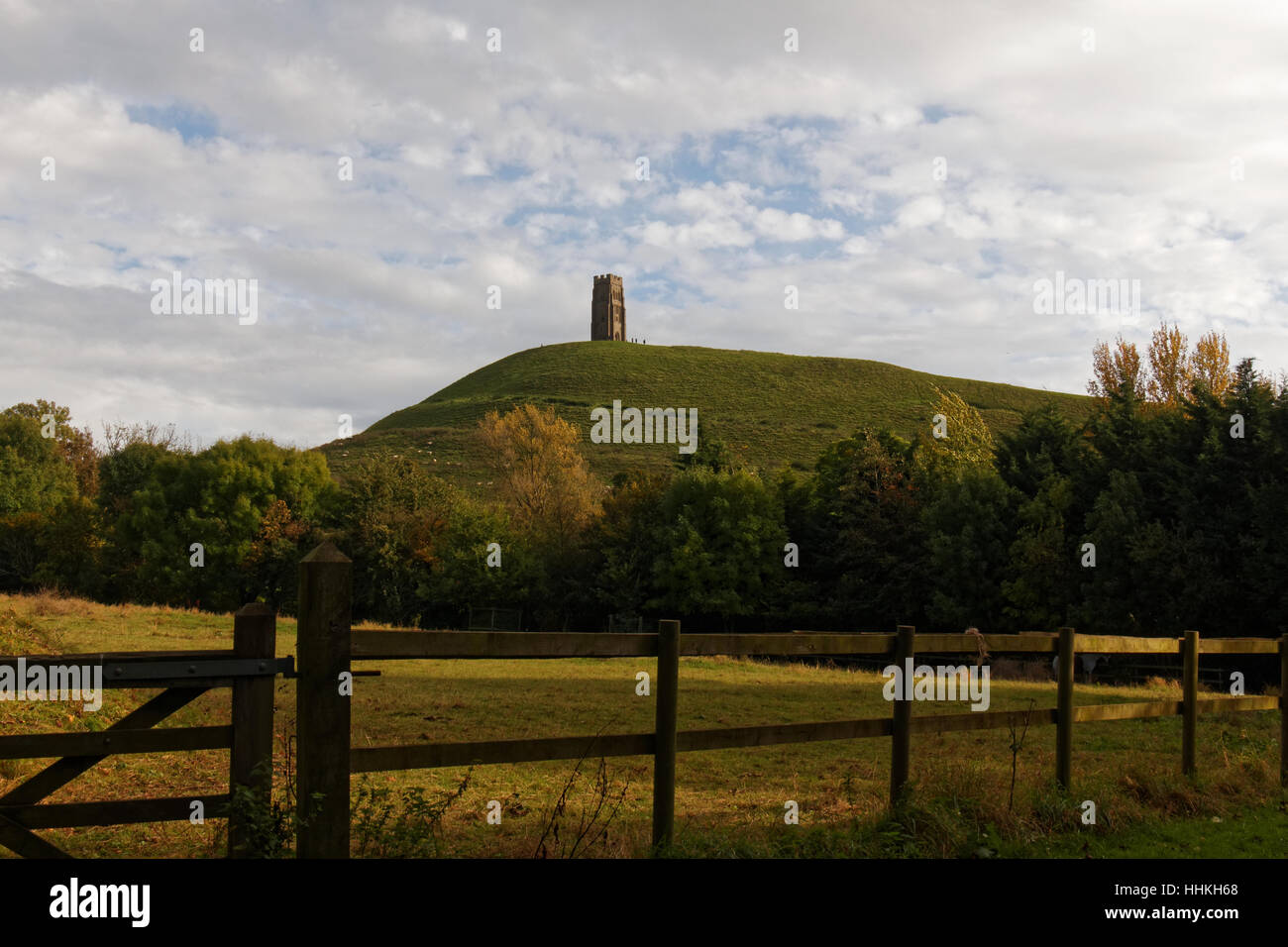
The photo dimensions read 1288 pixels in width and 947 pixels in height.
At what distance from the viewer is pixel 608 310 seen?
6855 inches

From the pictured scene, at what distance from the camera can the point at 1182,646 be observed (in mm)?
9664

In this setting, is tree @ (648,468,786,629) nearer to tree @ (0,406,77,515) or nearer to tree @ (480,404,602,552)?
tree @ (480,404,602,552)

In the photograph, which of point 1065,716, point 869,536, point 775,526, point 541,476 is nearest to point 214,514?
point 541,476

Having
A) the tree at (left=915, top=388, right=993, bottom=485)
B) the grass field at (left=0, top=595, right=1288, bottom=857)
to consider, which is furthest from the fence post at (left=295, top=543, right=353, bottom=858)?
the tree at (left=915, top=388, right=993, bottom=485)

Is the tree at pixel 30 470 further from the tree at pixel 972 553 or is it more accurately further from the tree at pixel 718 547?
the tree at pixel 972 553

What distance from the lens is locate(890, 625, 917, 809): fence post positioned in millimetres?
6797

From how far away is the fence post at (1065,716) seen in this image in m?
8.02

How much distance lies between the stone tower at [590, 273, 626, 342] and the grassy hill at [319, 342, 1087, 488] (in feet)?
→ 106

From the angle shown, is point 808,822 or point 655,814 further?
point 808,822

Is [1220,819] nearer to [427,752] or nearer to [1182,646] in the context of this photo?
[1182,646]

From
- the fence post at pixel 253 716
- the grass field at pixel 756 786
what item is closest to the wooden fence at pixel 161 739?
the fence post at pixel 253 716
